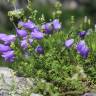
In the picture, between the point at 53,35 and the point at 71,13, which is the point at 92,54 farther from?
the point at 71,13

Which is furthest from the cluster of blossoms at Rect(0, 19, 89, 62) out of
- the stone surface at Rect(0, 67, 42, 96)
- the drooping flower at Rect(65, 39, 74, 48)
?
the stone surface at Rect(0, 67, 42, 96)

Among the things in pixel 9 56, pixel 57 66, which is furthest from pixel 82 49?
pixel 9 56

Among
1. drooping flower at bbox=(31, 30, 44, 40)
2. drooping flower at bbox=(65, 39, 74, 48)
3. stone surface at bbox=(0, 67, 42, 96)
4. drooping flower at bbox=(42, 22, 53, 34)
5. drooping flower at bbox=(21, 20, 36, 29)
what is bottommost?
stone surface at bbox=(0, 67, 42, 96)

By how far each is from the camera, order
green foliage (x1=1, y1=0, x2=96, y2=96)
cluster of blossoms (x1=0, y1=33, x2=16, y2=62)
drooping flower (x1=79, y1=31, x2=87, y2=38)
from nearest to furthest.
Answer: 1. green foliage (x1=1, y1=0, x2=96, y2=96)
2. cluster of blossoms (x1=0, y1=33, x2=16, y2=62)
3. drooping flower (x1=79, y1=31, x2=87, y2=38)

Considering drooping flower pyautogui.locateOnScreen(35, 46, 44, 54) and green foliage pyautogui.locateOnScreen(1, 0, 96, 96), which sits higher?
drooping flower pyautogui.locateOnScreen(35, 46, 44, 54)

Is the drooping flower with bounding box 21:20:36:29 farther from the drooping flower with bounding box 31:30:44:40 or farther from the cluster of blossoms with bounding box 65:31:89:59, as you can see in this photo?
the cluster of blossoms with bounding box 65:31:89:59

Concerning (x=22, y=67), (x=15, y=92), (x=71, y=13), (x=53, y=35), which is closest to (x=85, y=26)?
(x=53, y=35)
